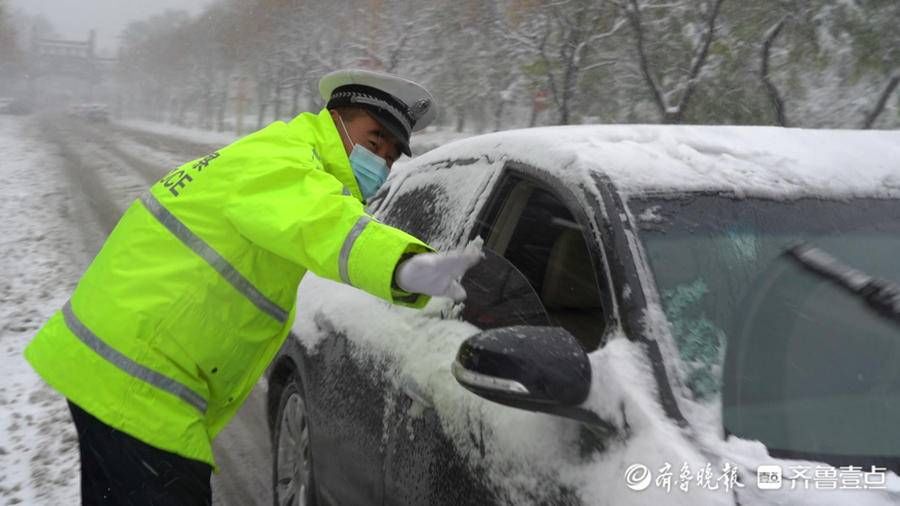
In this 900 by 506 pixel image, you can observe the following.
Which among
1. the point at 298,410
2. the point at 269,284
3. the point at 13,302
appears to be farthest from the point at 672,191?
the point at 13,302

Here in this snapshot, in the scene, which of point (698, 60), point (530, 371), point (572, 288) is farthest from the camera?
point (698, 60)

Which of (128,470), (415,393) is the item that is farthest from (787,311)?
(128,470)

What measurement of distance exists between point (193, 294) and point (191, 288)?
0.05 ft

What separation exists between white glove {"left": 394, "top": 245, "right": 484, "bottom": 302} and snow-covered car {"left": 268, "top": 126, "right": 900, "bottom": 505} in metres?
0.15

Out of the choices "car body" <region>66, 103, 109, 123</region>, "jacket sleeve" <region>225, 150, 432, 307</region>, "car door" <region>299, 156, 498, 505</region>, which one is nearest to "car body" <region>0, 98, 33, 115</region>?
"car body" <region>66, 103, 109, 123</region>

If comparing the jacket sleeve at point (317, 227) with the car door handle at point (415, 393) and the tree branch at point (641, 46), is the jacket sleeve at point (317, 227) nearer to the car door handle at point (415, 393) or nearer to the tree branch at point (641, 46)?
the car door handle at point (415, 393)

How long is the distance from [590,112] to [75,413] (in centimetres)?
1537

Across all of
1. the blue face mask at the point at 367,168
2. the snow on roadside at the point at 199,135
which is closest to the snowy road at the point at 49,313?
the blue face mask at the point at 367,168

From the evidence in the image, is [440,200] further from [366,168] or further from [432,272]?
[432,272]

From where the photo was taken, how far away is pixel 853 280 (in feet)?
5.67

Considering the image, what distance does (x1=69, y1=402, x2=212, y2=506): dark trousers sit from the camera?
5.98 ft

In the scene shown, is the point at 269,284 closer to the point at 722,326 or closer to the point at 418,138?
the point at 722,326

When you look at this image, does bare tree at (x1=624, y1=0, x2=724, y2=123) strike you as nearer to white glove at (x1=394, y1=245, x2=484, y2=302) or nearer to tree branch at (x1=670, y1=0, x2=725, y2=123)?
tree branch at (x1=670, y1=0, x2=725, y2=123)

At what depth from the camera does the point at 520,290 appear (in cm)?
191
